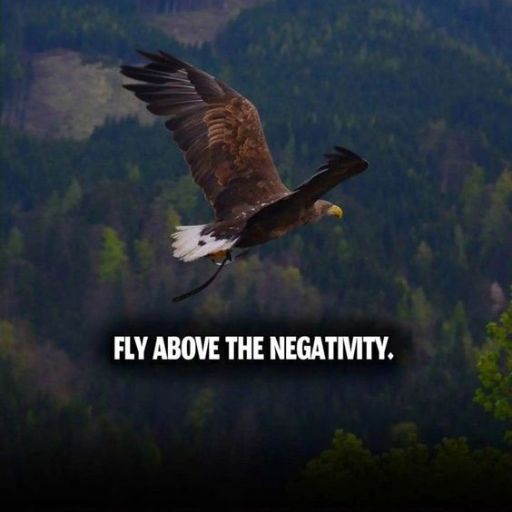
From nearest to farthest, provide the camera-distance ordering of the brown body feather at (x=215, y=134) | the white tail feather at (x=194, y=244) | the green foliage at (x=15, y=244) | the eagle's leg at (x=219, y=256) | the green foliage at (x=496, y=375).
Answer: the white tail feather at (x=194, y=244) → the eagle's leg at (x=219, y=256) → the brown body feather at (x=215, y=134) → the green foliage at (x=496, y=375) → the green foliage at (x=15, y=244)

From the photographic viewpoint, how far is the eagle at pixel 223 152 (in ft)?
35.8

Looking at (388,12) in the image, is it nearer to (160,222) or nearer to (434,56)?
(434,56)

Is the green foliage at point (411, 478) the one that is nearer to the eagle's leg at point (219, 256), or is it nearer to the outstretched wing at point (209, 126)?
the outstretched wing at point (209, 126)

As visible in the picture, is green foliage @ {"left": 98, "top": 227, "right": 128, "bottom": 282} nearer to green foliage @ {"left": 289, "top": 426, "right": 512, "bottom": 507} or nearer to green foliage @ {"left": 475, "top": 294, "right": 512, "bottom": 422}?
green foliage @ {"left": 289, "top": 426, "right": 512, "bottom": 507}

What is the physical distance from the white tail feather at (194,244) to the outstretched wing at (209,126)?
126cm

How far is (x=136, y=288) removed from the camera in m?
79.8

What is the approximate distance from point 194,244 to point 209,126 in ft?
7.79

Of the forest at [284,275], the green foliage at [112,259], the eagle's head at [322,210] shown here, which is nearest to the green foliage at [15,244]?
the forest at [284,275]

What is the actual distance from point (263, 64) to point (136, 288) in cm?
5115

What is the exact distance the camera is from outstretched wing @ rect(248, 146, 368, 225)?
974cm

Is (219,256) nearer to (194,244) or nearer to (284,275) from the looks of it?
(194,244)

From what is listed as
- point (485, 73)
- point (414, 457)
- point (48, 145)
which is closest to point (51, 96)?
point (48, 145)

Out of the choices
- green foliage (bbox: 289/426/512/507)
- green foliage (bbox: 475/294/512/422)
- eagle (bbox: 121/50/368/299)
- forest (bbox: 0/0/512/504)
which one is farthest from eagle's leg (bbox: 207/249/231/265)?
green foliage (bbox: 289/426/512/507)

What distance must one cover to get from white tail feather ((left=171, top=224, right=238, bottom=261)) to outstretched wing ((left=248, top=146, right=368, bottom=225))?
396 millimetres
